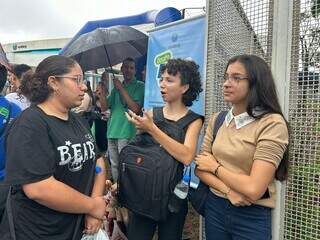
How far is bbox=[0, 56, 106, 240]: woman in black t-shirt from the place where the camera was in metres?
1.79

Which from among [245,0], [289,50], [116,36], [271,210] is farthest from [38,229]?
[116,36]

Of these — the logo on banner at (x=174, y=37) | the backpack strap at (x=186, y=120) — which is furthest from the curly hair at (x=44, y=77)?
the logo on banner at (x=174, y=37)

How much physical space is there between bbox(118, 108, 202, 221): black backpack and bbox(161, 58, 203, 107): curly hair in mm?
167

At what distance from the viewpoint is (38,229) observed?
1.89 metres

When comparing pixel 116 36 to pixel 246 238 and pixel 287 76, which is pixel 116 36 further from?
pixel 246 238

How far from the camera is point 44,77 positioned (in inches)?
79.7

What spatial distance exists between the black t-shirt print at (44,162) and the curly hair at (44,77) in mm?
107

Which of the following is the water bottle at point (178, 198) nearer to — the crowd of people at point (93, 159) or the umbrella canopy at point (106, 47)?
the crowd of people at point (93, 159)

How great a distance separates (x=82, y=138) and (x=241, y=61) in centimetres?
95

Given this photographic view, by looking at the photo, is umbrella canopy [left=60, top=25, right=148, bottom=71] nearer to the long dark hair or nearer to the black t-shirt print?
the black t-shirt print

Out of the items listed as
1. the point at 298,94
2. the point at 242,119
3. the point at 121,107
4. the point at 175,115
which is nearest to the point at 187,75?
the point at 175,115

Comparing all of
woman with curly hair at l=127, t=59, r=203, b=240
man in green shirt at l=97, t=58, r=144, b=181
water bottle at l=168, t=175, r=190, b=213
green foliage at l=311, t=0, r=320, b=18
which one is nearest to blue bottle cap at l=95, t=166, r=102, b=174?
woman with curly hair at l=127, t=59, r=203, b=240

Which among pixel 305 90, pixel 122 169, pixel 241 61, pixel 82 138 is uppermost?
pixel 241 61

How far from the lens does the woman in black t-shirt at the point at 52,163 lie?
5.86 feet
